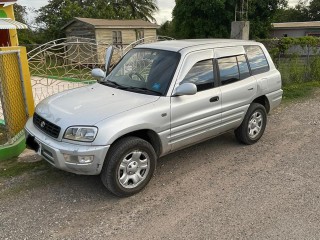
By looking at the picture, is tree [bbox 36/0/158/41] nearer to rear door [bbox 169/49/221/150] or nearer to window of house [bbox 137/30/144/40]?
window of house [bbox 137/30/144/40]

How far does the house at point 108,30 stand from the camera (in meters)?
22.1

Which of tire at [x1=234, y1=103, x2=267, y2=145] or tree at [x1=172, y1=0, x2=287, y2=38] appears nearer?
tire at [x1=234, y1=103, x2=267, y2=145]

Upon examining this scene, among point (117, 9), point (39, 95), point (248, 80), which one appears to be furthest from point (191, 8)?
point (248, 80)

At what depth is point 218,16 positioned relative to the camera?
981 inches

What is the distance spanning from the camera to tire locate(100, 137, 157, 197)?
11.5ft

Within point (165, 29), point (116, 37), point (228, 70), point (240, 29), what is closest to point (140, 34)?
point (116, 37)

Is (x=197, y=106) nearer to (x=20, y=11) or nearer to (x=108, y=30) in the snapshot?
(x=108, y=30)

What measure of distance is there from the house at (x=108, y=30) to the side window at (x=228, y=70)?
16824mm

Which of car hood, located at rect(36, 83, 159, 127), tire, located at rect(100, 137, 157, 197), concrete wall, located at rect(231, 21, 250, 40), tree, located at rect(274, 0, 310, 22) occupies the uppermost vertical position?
tree, located at rect(274, 0, 310, 22)

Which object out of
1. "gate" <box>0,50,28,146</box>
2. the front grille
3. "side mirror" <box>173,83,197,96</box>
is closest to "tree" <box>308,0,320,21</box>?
"side mirror" <box>173,83,197,96</box>

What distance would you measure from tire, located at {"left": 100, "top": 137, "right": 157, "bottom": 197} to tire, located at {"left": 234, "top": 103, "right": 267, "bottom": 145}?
1.97m

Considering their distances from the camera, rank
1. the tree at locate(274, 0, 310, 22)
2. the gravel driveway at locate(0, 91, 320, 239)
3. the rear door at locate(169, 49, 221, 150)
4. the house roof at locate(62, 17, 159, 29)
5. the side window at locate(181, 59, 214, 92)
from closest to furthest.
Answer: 1. the gravel driveway at locate(0, 91, 320, 239)
2. the rear door at locate(169, 49, 221, 150)
3. the side window at locate(181, 59, 214, 92)
4. the house roof at locate(62, 17, 159, 29)
5. the tree at locate(274, 0, 310, 22)

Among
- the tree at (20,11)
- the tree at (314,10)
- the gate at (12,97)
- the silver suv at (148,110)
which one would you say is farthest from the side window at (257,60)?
the tree at (314,10)

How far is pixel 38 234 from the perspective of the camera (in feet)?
10.2
